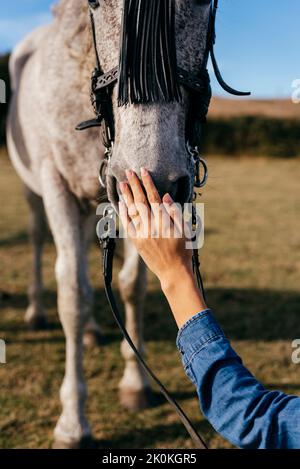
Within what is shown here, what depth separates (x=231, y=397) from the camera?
135cm

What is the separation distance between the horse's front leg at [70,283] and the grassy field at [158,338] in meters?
0.17

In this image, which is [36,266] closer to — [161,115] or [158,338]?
[158,338]

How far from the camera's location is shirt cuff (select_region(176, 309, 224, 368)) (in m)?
1.38

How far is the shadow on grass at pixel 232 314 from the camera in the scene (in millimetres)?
4695

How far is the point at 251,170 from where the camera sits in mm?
18703

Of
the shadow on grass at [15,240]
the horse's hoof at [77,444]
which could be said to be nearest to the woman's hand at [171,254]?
the horse's hoof at [77,444]

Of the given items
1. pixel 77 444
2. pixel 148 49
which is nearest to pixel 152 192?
pixel 148 49

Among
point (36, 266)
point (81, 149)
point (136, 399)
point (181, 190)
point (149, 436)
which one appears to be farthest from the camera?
point (36, 266)

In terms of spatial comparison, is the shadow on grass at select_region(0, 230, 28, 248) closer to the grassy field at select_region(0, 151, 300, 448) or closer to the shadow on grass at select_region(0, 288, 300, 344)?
the grassy field at select_region(0, 151, 300, 448)

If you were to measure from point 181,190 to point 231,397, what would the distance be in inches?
33.2

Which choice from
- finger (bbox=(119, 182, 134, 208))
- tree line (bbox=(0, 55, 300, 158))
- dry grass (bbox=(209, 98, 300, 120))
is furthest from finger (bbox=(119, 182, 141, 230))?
dry grass (bbox=(209, 98, 300, 120))

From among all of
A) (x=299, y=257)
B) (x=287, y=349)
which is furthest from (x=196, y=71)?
(x=299, y=257)

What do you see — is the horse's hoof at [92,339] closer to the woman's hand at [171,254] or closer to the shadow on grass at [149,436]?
the shadow on grass at [149,436]

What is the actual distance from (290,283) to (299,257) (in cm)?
119
